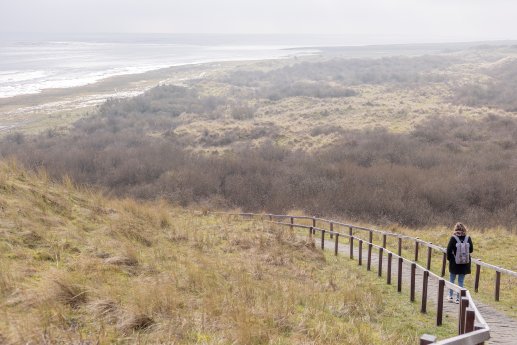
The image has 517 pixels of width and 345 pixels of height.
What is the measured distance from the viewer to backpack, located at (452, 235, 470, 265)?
952cm

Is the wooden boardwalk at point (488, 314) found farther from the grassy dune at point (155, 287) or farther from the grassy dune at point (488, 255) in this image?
the grassy dune at point (155, 287)

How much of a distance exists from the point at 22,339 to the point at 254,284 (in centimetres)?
436

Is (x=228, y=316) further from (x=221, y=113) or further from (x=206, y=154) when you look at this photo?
(x=221, y=113)

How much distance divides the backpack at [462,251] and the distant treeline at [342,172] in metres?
15.1

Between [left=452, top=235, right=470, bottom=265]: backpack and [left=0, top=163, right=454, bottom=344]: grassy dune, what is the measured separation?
4.75 feet

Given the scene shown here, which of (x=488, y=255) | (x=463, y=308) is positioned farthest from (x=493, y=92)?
(x=463, y=308)

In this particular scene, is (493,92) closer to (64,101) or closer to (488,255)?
(488,255)

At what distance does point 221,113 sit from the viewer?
59.2 m

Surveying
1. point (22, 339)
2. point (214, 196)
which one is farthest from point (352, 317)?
point (214, 196)

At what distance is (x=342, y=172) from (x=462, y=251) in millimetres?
22695

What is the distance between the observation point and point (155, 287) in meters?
6.79

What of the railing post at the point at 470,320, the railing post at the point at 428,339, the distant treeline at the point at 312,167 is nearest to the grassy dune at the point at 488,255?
the railing post at the point at 470,320

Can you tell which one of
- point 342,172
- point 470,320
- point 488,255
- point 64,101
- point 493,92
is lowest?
point 342,172

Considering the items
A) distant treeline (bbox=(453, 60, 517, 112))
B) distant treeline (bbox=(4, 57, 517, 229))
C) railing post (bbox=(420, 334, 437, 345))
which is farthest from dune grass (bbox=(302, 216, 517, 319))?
distant treeline (bbox=(453, 60, 517, 112))
